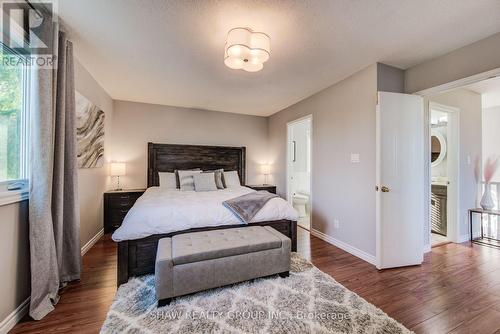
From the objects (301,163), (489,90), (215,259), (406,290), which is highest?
(489,90)

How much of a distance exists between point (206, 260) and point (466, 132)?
419 cm

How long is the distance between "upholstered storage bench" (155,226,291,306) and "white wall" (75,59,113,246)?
5.07 feet

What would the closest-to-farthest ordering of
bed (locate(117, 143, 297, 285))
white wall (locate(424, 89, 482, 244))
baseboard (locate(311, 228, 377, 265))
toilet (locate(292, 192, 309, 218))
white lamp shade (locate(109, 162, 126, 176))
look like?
bed (locate(117, 143, 297, 285)) → baseboard (locate(311, 228, 377, 265)) → white wall (locate(424, 89, 482, 244)) → white lamp shade (locate(109, 162, 126, 176)) → toilet (locate(292, 192, 309, 218))

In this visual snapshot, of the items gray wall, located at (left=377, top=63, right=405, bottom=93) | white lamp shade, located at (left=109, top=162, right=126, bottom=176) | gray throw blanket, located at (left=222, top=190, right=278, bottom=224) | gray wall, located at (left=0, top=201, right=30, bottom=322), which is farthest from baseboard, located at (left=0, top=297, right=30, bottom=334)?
gray wall, located at (left=377, top=63, right=405, bottom=93)

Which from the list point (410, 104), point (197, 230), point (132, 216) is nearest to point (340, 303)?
point (197, 230)

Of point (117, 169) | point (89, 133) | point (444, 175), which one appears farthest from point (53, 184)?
point (444, 175)

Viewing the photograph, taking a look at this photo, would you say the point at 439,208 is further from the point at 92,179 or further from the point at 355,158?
the point at 92,179

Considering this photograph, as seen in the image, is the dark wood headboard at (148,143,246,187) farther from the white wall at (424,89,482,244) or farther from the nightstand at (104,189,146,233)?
the white wall at (424,89,482,244)

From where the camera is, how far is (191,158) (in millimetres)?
4324

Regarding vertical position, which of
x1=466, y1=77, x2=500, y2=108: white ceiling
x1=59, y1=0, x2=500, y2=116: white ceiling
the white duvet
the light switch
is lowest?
the white duvet

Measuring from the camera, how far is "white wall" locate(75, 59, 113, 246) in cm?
259

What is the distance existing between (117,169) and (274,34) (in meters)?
3.40

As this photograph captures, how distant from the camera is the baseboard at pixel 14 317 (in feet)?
4.50

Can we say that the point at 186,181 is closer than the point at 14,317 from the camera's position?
No
